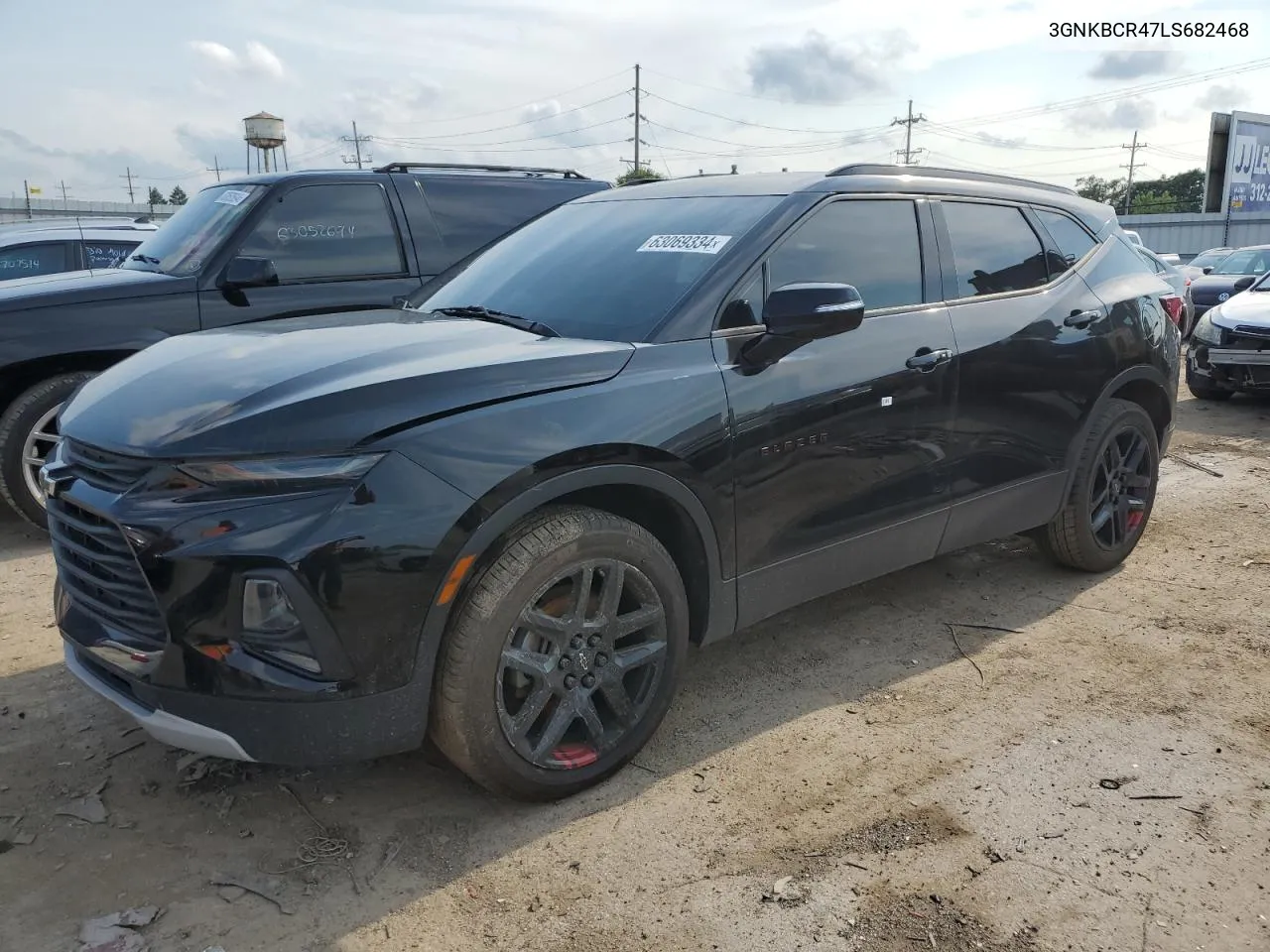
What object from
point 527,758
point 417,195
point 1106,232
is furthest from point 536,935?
point 417,195

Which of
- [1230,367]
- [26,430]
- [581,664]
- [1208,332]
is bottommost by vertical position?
[581,664]

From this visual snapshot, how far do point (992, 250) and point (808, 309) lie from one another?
155cm

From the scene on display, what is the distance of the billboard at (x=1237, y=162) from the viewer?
3728 centimetres

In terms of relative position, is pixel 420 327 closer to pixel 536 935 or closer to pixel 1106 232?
pixel 536 935

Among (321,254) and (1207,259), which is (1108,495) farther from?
(1207,259)

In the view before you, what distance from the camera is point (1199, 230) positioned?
3753 cm

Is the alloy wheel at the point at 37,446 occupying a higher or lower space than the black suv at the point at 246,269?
lower

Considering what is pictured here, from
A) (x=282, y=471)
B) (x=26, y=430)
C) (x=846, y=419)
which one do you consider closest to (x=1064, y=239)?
(x=846, y=419)

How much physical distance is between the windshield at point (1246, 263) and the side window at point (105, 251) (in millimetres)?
15528

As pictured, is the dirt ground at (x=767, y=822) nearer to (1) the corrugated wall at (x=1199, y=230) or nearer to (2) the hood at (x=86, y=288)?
(2) the hood at (x=86, y=288)

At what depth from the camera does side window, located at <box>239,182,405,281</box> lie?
19.0 feet

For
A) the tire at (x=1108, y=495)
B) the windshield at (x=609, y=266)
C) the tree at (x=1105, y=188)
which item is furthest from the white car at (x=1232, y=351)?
the tree at (x=1105, y=188)

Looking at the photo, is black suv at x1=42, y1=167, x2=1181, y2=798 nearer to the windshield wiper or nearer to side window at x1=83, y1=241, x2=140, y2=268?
the windshield wiper

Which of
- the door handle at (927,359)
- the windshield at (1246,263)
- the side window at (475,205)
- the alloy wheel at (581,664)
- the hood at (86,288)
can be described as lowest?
the alloy wheel at (581,664)
